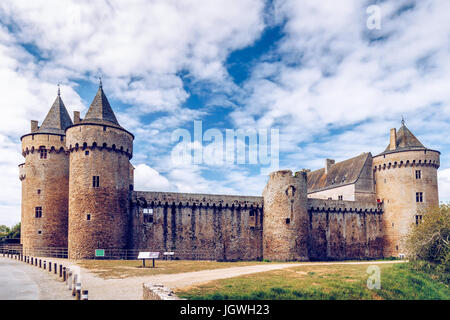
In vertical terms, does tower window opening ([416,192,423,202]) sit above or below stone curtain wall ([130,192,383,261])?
above

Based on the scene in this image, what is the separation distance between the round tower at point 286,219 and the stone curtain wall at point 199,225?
1681 millimetres

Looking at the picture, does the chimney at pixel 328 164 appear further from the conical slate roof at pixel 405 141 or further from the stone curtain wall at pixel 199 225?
the stone curtain wall at pixel 199 225

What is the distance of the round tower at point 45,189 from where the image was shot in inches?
1362

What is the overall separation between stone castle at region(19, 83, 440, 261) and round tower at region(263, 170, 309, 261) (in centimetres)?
9

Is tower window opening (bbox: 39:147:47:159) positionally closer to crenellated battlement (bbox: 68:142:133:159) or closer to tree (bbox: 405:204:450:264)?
crenellated battlement (bbox: 68:142:133:159)

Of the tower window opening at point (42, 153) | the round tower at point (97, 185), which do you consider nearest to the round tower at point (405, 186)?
the round tower at point (97, 185)

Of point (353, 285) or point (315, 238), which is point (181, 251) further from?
point (353, 285)

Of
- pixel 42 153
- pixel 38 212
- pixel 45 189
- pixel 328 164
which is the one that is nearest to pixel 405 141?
pixel 328 164

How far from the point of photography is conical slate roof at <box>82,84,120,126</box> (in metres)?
33.0

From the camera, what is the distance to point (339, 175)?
48.5 meters

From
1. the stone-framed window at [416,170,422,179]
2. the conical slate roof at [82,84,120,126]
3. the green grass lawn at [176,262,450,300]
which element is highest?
the conical slate roof at [82,84,120,126]

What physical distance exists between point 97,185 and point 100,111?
6614 mm

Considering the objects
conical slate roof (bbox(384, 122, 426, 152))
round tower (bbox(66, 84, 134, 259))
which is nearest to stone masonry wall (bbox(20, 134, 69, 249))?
round tower (bbox(66, 84, 134, 259))

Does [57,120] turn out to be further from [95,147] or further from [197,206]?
[197,206]
